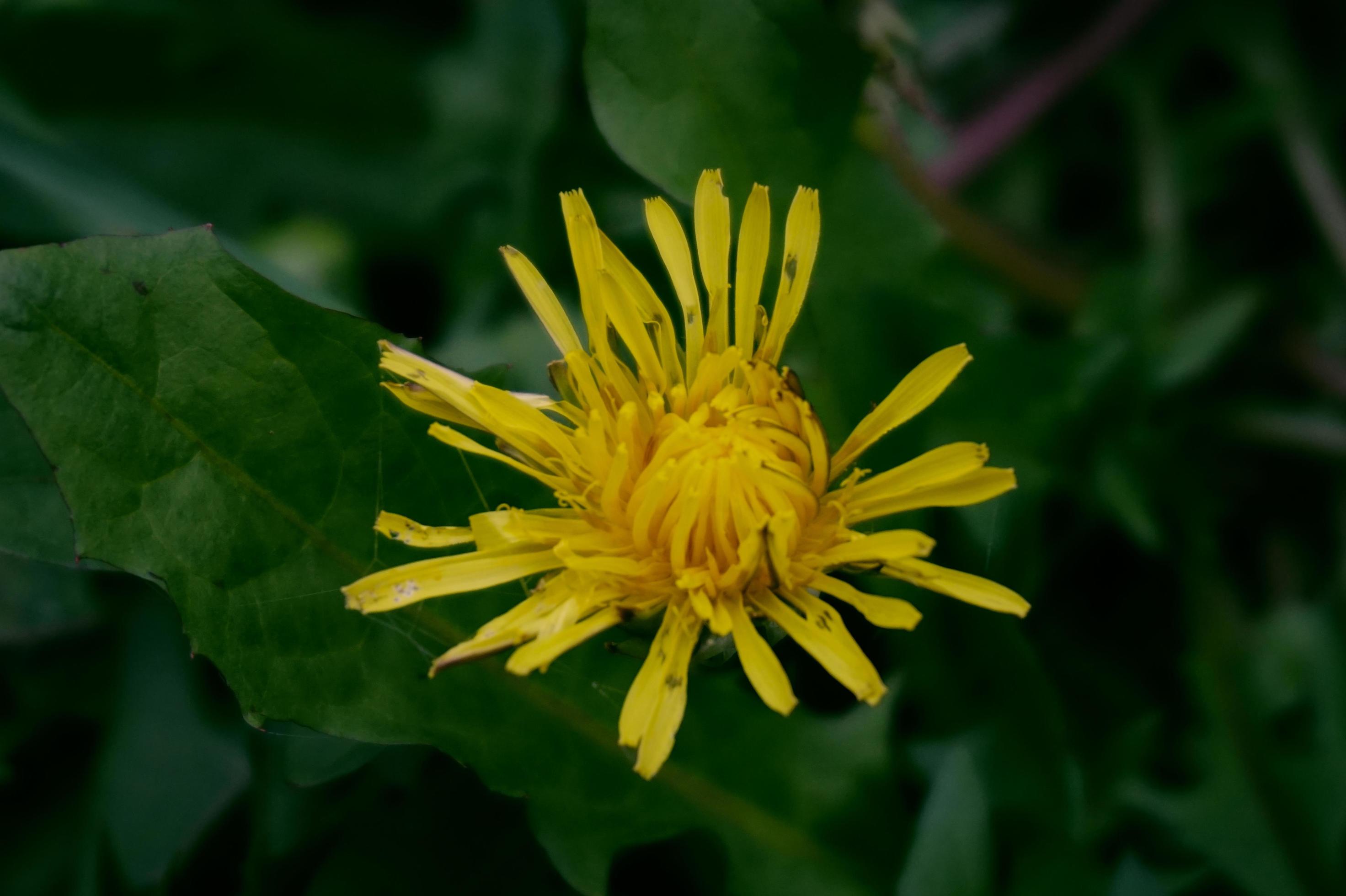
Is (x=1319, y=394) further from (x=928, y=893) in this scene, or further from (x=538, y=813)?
(x=538, y=813)

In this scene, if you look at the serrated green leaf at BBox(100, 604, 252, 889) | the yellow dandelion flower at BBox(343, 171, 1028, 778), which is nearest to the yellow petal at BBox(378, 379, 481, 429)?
the yellow dandelion flower at BBox(343, 171, 1028, 778)

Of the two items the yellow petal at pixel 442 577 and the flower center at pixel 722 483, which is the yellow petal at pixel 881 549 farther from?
the yellow petal at pixel 442 577

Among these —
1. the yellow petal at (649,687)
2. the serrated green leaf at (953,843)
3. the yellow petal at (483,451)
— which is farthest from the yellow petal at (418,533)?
the serrated green leaf at (953,843)

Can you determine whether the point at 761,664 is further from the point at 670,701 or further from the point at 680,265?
the point at 680,265

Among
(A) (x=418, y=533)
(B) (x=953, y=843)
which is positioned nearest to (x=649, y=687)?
(A) (x=418, y=533)

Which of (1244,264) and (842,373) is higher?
(1244,264)

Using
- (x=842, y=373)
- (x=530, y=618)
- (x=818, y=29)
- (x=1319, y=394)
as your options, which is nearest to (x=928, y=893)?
(x=530, y=618)

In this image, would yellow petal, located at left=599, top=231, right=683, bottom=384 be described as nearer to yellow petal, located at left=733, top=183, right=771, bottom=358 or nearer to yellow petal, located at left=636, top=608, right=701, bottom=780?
yellow petal, located at left=733, top=183, right=771, bottom=358
